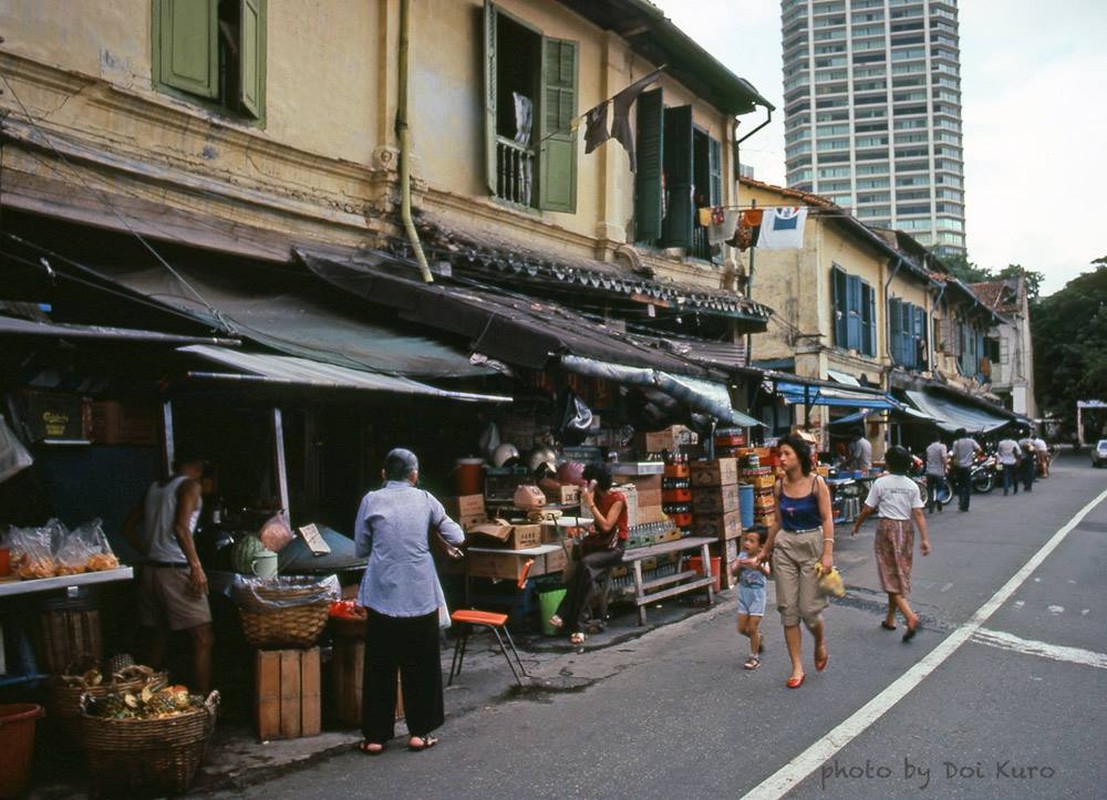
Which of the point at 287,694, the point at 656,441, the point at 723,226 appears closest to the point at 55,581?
the point at 287,694


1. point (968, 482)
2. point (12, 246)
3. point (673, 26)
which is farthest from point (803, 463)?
point (968, 482)

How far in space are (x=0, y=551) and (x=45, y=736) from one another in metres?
1.22

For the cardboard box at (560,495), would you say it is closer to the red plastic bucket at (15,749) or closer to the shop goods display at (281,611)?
the shop goods display at (281,611)

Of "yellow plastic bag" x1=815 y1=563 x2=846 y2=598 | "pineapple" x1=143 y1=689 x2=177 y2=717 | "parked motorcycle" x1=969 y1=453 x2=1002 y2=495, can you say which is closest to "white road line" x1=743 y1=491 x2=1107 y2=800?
"yellow plastic bag" x1=815 y1=563 x2=846 y2=598

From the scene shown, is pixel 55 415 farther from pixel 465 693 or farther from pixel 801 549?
pixel 801 549

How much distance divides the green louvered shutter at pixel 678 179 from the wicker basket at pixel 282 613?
419 inches

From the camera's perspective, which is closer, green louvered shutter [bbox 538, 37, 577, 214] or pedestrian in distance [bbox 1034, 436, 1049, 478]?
green louvered shutter [bbox 538, 37, 577, 214]

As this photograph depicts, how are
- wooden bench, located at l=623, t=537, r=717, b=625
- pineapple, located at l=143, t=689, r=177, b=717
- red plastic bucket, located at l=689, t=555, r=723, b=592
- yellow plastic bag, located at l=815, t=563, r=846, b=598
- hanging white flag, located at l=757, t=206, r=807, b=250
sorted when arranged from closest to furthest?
pineapple, located at l=143, t=689, r=177, b=717, yellow plastic bag, located at l=815, t=563, r=846, b=598, wooden bench, located at l=623, t=537, r=717, b=625, red plastic bucket, located at l=689, t=555, r=723, b=592, hanging white flag, located at l=757, t=206, r=807, b=250

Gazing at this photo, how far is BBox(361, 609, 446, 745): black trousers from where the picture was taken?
18.6ft

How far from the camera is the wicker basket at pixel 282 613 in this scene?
235 inches

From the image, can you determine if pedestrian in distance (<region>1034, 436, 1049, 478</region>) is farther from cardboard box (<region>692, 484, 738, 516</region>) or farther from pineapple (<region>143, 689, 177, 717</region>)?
pineapple (<region>143, 689, 177, 717</region>)

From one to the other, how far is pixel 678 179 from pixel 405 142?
21.1 feet

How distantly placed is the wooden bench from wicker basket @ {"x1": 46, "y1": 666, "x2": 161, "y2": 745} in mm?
4955

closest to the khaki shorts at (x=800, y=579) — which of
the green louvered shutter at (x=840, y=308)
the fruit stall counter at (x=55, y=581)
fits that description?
the fruit stall counter at (x=55, y=581)
